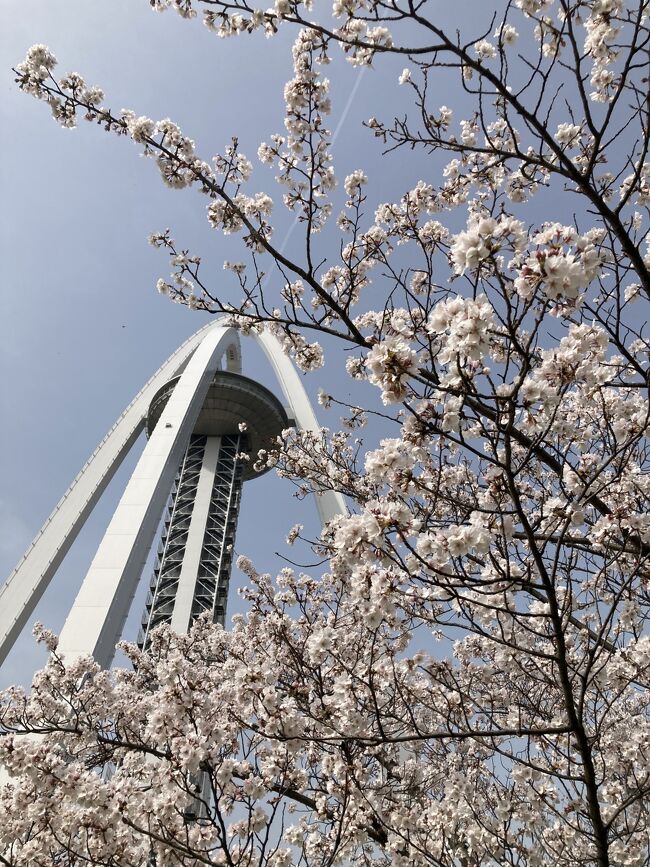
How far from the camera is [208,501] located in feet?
74.1

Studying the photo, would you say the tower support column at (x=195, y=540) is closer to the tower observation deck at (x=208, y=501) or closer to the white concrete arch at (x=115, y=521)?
the tower observation deck at (x=208, y=501)

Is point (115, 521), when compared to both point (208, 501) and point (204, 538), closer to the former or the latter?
point (204, 538)

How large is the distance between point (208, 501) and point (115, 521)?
8443mm

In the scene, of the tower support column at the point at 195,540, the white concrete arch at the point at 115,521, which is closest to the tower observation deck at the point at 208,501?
the tower support column at the point at 195,540

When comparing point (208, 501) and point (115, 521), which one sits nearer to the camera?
point (115, 521)

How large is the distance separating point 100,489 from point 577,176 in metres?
18.1

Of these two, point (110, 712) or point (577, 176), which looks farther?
point (110, 712)

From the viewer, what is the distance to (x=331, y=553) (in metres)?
4.96

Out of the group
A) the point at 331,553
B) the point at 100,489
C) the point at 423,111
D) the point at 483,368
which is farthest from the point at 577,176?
the point at 100,489

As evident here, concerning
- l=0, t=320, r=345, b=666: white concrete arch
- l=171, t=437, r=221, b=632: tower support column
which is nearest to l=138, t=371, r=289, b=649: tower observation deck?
l=171, t=437, r=221, b=632: tower support column

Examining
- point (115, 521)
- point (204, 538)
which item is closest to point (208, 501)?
point (204, 538)

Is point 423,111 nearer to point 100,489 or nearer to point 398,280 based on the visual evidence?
point 398,280

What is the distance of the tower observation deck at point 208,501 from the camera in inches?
775

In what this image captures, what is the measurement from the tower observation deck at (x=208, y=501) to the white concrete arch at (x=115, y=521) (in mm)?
1626
